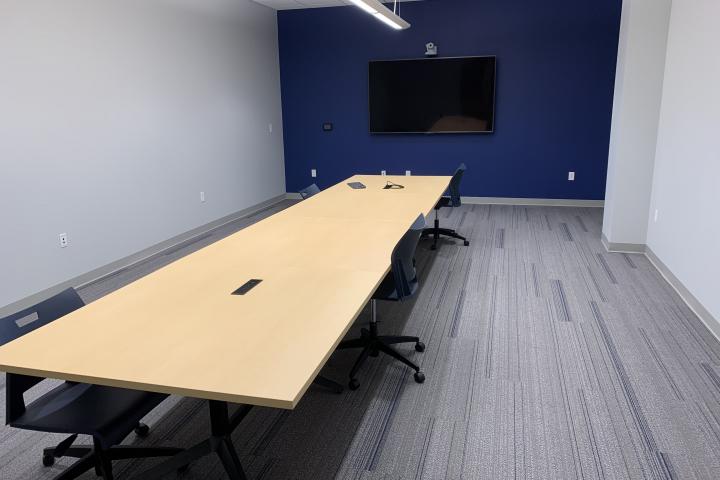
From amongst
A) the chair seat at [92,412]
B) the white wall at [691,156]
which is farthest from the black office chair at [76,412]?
the white wall at [691,156]

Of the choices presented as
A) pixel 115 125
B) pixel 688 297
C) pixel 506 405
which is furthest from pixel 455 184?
pixel 115 125

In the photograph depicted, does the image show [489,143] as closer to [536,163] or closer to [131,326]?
[536,163]

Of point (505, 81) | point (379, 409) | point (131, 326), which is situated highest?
point (505, 81)

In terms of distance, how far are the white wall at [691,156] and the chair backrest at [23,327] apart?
12.2 ft

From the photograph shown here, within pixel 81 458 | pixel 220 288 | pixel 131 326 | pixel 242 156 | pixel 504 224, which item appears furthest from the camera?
pixel 242 156

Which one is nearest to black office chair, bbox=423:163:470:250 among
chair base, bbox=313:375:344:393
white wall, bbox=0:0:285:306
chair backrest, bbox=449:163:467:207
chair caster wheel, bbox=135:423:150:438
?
chair backrest, bbox=449:163:467:207

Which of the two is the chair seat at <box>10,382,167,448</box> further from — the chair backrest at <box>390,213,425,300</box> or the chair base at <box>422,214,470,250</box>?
the chair base at <box>422,214,470,250</box>

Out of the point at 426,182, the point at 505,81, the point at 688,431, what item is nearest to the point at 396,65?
the point at 505,81

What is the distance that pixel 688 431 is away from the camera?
7.94 ft

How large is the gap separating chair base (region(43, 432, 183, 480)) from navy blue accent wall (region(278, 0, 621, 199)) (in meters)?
6.28

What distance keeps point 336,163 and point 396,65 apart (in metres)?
1.72

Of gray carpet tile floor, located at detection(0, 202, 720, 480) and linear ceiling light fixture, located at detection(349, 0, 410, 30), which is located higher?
linear ceiling light fixture, located at detection(349, 0, 410, 30)

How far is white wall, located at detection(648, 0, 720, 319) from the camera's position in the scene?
3521 millimetres

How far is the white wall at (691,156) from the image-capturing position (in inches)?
139
